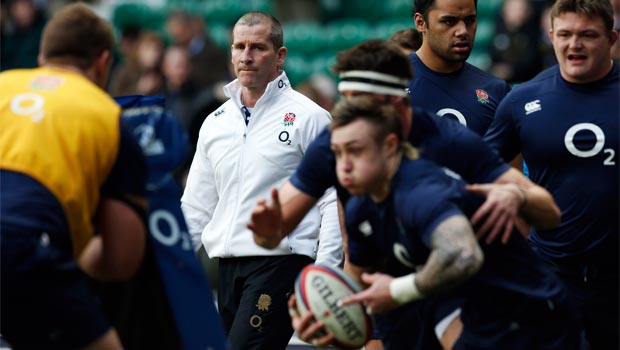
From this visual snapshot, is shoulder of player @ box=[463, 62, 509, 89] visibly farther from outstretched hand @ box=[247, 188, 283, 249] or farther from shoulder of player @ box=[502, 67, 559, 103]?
outstretched hand @ box=[247, 188, 283, 249]

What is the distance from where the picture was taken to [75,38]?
6277 mm

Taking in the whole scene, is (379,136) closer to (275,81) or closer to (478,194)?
(478,194)

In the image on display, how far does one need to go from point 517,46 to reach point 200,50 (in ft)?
14.1

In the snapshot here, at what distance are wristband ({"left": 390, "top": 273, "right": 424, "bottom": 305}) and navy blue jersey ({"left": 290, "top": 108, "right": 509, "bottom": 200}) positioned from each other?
2.44 ft

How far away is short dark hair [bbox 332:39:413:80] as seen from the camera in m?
6.18

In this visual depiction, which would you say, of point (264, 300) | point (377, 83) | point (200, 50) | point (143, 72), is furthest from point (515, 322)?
point (143, 72)

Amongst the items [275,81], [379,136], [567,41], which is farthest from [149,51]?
[379,136]

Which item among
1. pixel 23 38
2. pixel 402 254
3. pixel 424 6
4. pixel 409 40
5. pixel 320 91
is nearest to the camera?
pixel 402 254

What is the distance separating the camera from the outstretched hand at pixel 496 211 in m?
5.84

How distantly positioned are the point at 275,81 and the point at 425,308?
240cm

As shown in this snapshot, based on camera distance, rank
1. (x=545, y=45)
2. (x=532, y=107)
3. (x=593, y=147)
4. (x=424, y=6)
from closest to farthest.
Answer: (x=593, y=147)
(x=532, y=107)
(x=424, y=6)
(x=545, y=45)

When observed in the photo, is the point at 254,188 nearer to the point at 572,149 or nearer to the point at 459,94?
the point at 459,94

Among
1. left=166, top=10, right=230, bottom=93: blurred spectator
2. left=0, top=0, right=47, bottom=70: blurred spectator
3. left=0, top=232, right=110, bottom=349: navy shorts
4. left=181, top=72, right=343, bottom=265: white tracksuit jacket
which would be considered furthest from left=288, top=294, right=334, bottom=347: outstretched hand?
left=0, top=0, right=47, bottom=70: blurred spectator

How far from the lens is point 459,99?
8086 millimetres
